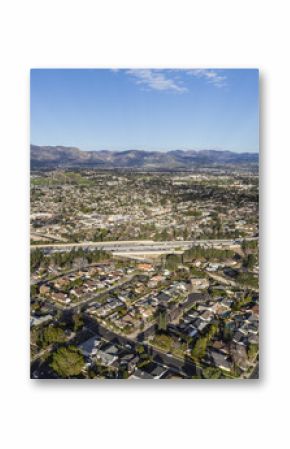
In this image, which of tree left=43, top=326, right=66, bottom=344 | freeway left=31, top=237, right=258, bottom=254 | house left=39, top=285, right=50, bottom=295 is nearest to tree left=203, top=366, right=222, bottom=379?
freeway left=31, top=237, right=258, bottom=254

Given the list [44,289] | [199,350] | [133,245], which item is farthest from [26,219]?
[199,350]

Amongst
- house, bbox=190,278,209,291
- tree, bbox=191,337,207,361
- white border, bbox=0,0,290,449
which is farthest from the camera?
house, bbox=190,278,209,291

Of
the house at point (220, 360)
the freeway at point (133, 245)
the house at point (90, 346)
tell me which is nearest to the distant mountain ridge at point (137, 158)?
the freeway at point (133, 245)

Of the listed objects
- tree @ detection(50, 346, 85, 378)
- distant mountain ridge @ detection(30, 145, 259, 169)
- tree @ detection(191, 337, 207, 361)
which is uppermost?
distant mountain ridge @ detection(30, 145, 259, 169)

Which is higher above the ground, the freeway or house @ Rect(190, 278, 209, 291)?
the freeway

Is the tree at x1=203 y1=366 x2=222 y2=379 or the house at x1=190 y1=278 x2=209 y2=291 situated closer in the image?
the tree at x1=203 y1=366 x2=222 y2=379

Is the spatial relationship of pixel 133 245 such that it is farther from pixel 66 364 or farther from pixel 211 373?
pixel 211 373

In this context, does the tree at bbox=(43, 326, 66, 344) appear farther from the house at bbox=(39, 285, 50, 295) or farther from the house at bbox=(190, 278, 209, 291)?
the house at bbox=(190, 278, 209, 291)

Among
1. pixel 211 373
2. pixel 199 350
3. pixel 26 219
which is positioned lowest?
pixel 211 373
